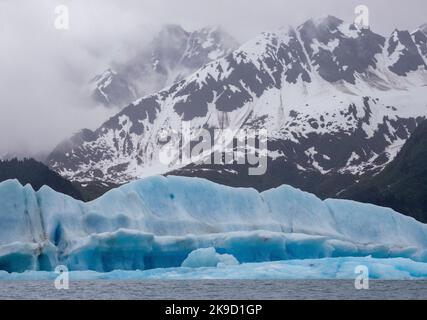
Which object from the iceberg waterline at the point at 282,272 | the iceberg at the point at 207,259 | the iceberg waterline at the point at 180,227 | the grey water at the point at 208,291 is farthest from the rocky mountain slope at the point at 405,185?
the iceberg at the point at 207,259

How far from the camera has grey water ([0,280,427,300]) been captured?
140 feet

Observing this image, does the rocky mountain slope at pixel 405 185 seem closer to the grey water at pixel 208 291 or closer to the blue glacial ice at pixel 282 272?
the grey water at pixel 208 291

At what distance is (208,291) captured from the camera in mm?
46969

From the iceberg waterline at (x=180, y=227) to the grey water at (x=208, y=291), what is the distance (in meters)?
2.07

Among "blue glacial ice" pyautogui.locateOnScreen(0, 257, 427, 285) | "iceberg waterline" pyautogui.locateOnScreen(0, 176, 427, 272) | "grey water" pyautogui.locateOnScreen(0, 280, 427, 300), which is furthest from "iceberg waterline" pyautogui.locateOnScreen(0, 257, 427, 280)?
"iceberg waterline" pyautogui.locateOnScreen(0, 176, 427, 272)

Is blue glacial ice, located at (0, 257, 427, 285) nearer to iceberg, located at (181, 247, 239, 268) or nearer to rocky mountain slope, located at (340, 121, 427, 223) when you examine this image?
iceberg, located at (181, 247, 239, 268)

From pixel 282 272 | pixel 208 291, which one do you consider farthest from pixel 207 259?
pixel 208 291

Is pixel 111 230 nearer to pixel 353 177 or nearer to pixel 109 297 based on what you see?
pixel 109 297

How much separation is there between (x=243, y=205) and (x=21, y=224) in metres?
16.0

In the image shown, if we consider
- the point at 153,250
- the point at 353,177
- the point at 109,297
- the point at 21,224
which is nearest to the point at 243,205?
the point at 153,250

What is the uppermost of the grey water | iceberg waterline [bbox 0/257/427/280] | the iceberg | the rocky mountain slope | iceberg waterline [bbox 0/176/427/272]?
the rocky mountain slope

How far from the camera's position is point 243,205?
61188 mm

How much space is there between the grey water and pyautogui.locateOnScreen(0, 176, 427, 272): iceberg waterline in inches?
81.6

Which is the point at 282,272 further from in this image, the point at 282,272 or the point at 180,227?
the point at 180,227
